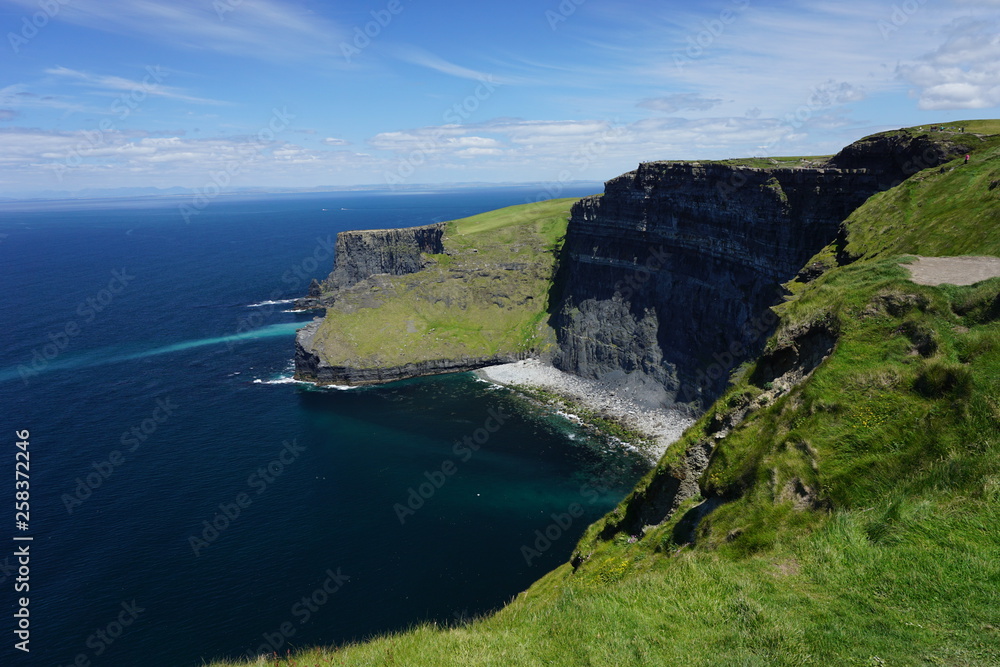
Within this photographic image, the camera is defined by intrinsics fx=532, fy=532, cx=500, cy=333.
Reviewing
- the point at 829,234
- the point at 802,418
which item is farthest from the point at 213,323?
the point at 802,418

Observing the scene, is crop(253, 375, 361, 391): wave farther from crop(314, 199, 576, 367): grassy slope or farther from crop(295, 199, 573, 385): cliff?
crop(314, 199, 576, 367): grassy slope

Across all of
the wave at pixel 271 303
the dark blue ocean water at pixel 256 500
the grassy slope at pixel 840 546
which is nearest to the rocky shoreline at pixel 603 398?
the dark blue ocean water at pixel 256 500

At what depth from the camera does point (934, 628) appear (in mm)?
10125

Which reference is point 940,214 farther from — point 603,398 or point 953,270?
point 603,398

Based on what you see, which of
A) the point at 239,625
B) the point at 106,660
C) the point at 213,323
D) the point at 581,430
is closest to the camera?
the point at 106,660

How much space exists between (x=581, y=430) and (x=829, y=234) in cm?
4130

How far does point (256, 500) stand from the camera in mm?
61000

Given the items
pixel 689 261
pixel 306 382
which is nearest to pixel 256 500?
pixel 306 382

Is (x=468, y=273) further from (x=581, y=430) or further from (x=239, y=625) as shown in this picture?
(x=239, y=625)

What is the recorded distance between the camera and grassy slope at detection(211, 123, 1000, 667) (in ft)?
35.4

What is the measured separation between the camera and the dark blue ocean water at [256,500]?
4459cm

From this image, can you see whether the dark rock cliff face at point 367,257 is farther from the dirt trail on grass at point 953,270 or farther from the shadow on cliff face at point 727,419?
the dirt trail on grass at point 953,270

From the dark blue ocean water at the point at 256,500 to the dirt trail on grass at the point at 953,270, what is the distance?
127ft

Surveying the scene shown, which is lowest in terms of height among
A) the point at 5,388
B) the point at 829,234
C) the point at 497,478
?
the point at 497,478
